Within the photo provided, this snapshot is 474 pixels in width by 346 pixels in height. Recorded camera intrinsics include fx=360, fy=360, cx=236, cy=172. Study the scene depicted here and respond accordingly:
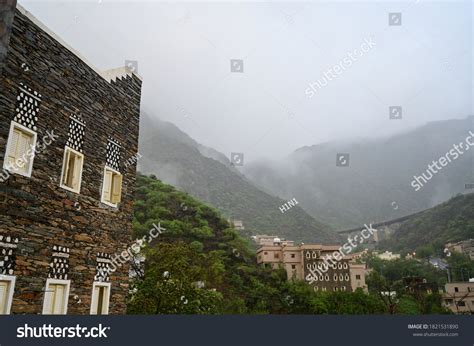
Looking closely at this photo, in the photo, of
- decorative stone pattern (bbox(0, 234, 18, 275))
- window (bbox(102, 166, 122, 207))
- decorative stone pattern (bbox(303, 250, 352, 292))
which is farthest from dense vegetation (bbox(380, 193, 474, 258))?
decorative stone pattern (bbox(0, 234, 18, 275))

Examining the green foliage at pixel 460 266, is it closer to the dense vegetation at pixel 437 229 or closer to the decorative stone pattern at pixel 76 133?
the dense vegetation at pixel 437 229

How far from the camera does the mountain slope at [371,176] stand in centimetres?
Answer: 7181

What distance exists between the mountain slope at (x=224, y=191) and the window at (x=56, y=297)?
4331cm

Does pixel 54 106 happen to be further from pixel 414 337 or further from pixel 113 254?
pixel 414 337

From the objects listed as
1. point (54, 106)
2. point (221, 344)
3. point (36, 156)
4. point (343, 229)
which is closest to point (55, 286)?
point (36, 156)

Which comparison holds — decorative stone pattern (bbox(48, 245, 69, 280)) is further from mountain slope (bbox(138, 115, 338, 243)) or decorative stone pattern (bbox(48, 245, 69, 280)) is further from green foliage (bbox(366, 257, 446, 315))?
mountain slope (bbox(138, 115, 338, 243))

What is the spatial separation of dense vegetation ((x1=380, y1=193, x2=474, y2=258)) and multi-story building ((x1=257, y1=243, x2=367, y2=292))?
41.2ft

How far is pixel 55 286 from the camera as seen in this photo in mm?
5512

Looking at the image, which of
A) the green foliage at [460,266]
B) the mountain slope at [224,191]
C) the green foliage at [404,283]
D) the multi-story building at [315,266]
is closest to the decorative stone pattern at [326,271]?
the multi-story building at [315,266]

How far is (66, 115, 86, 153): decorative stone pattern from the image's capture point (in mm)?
6102

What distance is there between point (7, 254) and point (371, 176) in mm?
90143

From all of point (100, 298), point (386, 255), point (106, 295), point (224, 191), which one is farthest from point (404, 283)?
point (100, 298)

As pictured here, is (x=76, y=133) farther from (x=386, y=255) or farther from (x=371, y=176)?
(x=371, y=176)

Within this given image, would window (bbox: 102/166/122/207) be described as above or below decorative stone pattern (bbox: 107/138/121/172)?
below
